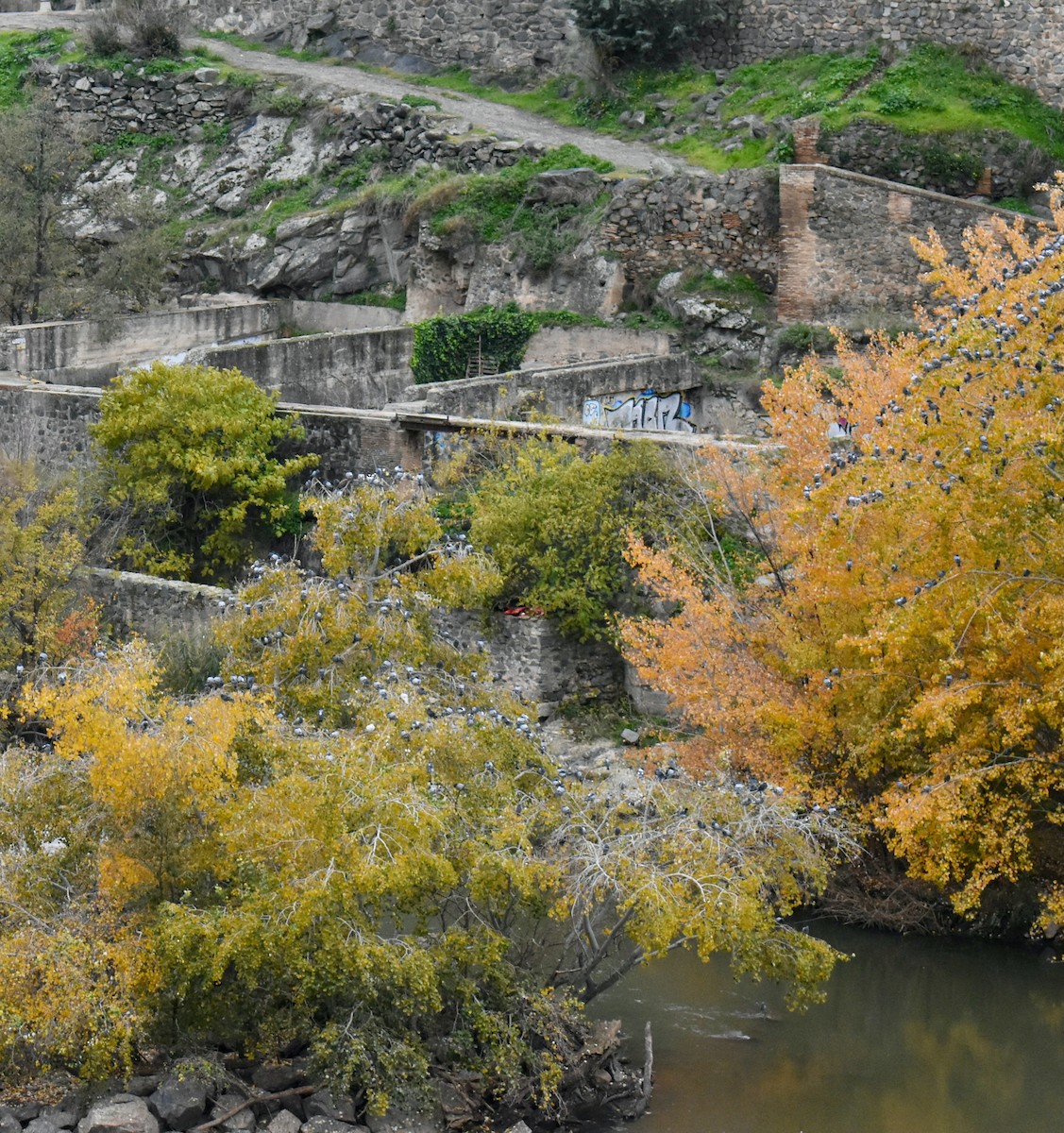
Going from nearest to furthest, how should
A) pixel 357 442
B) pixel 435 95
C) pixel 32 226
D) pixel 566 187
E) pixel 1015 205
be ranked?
pixel 357 442 < pixel 1015 205 < pixel 32 226 < pixel 566 187 < pixel 435 95

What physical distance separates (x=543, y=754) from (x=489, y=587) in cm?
517

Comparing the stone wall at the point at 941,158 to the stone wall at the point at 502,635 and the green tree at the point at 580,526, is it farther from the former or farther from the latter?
the stone wall at the point at 502,635

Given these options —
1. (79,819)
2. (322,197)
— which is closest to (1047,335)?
(79,819)

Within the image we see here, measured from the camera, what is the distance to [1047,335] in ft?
51.6

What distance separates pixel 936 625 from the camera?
1661cm

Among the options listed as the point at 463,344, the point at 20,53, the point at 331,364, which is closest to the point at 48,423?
the point at 331,364

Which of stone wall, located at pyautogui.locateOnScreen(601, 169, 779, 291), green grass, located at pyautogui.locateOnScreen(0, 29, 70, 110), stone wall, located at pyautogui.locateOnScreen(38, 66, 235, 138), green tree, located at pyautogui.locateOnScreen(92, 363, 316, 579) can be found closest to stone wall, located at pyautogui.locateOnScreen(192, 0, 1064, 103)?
stone wall, located at pyautogui.locateOnScreen(38, 66, 235, 138)

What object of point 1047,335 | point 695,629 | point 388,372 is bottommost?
point 388,372

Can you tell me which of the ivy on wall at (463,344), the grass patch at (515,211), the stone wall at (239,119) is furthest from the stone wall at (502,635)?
the stone wall at (239,119)

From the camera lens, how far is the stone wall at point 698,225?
3231 cm

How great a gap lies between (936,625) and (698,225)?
17241 millimetres

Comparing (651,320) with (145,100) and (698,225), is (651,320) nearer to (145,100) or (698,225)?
(698,225)

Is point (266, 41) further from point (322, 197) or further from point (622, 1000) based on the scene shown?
point (622, 1000)

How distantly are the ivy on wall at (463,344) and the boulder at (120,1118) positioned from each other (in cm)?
1895
